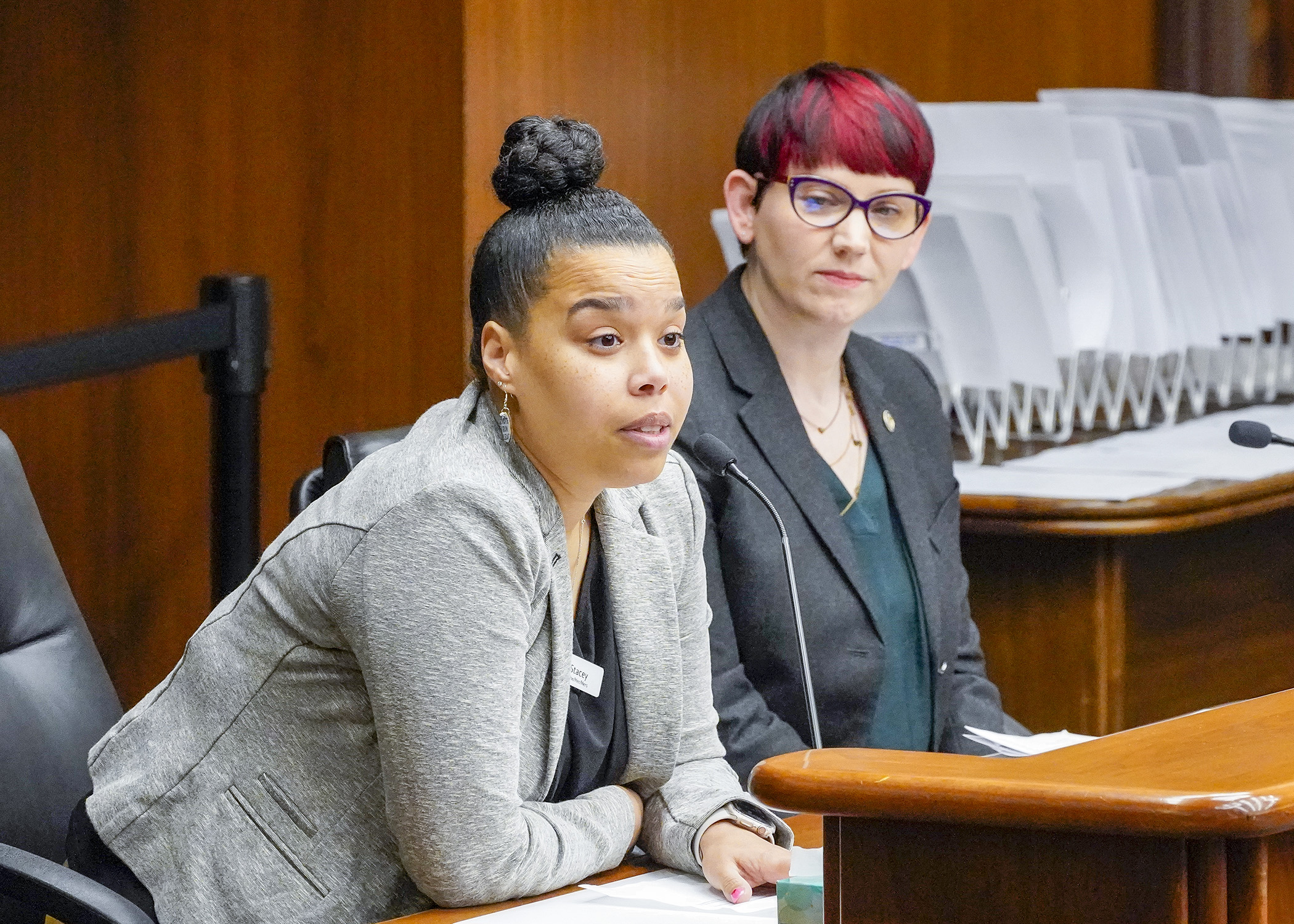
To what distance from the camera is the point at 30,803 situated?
1624 mm

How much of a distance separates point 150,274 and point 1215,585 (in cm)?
175

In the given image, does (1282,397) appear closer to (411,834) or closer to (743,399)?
(743,399)

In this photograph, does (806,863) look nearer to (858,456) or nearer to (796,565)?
(796,565)

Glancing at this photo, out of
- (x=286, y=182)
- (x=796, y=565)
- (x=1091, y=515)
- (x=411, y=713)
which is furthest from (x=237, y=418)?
(x=1091, y=515)

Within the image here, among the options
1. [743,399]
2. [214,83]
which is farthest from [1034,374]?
[214,83]

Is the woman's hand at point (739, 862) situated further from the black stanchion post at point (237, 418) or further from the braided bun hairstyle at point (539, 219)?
the black stanchion post at point (237, 418)

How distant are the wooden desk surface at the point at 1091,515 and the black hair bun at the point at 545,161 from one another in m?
1.09

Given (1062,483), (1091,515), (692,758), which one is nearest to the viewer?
(692,758)

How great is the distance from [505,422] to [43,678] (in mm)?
641

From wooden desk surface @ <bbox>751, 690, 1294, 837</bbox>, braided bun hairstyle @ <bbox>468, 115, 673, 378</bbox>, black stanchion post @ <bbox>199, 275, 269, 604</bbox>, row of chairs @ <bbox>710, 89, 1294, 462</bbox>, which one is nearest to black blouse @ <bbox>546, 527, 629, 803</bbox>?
braided bun hairstyle @ <bbox>468, 115, 673, 378</bbox>

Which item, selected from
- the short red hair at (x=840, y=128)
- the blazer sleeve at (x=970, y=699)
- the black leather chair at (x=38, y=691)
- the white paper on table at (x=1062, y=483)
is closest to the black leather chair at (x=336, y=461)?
the black leather chair at (x=38, y=691)

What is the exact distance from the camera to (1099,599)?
2334 mm

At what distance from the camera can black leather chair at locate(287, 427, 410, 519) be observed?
5.48 feet

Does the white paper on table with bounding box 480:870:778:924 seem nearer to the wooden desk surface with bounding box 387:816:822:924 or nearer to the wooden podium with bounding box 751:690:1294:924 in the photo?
the wooden desk surface with bounding box 387:816:822:924
